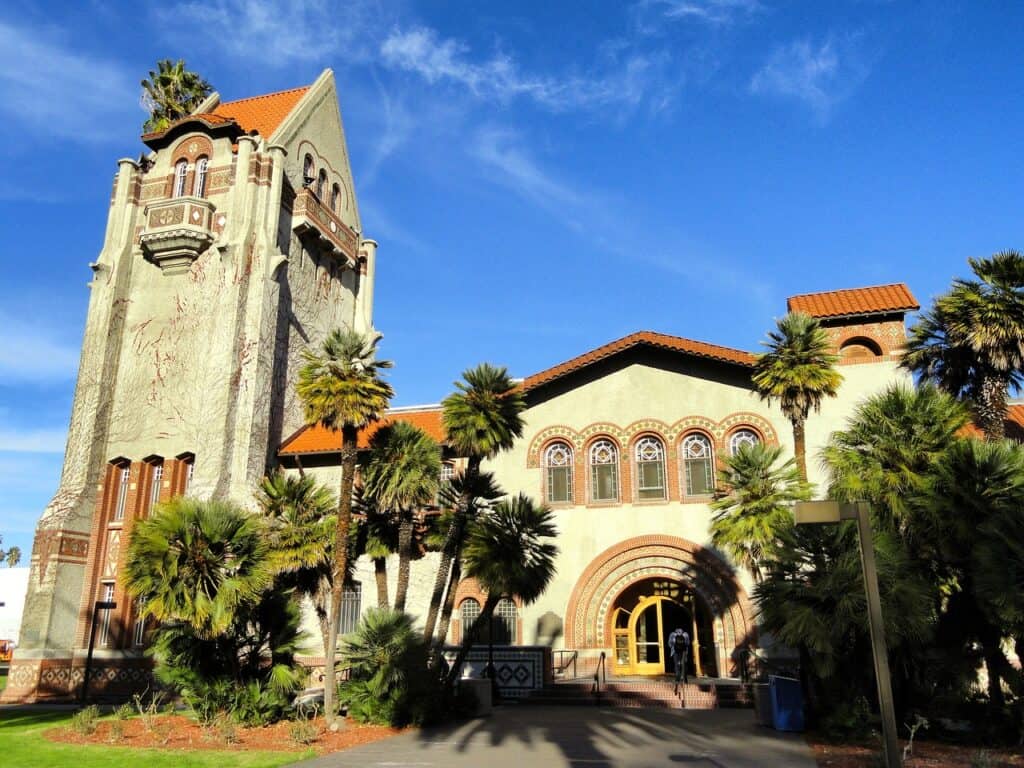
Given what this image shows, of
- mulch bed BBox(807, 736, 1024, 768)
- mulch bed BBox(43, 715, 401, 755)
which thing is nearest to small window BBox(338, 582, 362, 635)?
mulch bed BBox(43, 715, 401, 755)

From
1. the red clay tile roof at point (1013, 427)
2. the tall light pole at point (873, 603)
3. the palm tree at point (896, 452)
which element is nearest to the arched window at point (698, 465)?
the palm tree at point (896, 452)

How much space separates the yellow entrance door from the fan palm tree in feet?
38.4

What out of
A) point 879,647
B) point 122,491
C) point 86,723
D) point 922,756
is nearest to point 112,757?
point 86,723

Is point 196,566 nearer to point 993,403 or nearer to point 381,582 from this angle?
point 381,582

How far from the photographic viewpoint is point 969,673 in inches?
634

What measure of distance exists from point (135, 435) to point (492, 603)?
16.2m

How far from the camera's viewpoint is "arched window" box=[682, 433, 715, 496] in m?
24.4

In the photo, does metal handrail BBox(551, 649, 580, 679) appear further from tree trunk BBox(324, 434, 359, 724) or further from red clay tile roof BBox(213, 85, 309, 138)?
red clay tile roof BBox(213, 85, 309, 138)

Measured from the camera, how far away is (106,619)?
2705 cm

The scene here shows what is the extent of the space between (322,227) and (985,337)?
947 inches

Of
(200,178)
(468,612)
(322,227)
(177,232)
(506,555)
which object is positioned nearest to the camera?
(506,555)

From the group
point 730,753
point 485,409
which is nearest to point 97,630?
point 485,409

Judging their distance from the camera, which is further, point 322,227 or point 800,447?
point 322,227

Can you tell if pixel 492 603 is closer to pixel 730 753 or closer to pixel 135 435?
pixel 730 753
